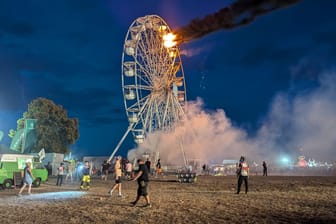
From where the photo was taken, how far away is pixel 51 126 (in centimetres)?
5559

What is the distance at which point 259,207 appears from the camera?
13.0 metres

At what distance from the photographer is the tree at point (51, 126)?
176 feet

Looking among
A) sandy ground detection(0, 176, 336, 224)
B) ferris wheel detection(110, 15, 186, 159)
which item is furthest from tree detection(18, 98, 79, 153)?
sandy ground detection(0, 176, 336, 224)

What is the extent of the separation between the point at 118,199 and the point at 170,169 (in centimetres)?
3942

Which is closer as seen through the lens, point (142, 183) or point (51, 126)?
point (142, 183)

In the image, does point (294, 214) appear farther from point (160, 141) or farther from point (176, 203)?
point (160, 141)

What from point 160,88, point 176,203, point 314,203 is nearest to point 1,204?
point 176,203

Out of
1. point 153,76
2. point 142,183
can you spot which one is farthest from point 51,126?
point 142,183

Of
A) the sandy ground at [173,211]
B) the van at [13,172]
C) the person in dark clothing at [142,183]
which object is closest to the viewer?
the sandy ground at [173,211]

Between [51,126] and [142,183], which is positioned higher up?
[51,126]

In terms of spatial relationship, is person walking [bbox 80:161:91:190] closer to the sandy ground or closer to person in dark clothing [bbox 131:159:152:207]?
the sandy ground

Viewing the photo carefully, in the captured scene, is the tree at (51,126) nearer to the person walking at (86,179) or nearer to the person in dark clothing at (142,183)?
the person walking at (86,179)

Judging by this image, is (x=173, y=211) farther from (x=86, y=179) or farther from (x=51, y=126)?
(x=51, y=126)

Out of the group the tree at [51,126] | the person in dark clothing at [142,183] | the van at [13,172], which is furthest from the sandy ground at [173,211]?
the tree at [51,126]
